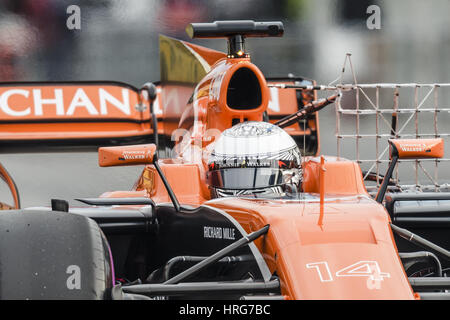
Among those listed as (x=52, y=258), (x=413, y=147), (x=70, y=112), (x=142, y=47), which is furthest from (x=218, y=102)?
(x=142, y=47)

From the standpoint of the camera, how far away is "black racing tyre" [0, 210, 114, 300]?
2229mm

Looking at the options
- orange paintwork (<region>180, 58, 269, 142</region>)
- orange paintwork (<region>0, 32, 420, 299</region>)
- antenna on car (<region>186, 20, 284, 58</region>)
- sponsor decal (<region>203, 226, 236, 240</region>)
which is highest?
antenna on car (<region>186, 20, 284, 58</region>)

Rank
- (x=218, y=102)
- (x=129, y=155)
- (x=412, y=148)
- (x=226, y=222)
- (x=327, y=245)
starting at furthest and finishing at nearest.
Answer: (x=218, y=102), (x=129, y=155), (x=412, y=148), (x=226, y=222), (x=327, y=245)

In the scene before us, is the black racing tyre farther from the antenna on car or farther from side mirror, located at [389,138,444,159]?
the antenna on car

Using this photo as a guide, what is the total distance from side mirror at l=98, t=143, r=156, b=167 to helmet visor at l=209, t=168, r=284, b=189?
36 centimetres

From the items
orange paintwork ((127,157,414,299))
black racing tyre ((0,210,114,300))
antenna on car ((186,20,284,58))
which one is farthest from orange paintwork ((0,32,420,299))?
black racing tyre ((0,210,114,300))

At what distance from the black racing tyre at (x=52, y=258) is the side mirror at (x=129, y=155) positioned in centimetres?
91

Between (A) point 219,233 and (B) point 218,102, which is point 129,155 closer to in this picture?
(A) point 219,233

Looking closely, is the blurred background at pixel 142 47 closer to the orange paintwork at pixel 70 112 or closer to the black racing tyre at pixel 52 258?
the orange paintwork at pixel 70 112

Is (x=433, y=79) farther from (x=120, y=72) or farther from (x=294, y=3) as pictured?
(x=120, y=72)

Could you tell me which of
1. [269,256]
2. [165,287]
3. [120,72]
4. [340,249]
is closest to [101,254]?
[165,287]

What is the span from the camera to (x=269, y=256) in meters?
2.64

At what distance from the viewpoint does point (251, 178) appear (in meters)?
3.44

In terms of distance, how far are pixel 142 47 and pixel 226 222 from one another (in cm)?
572
